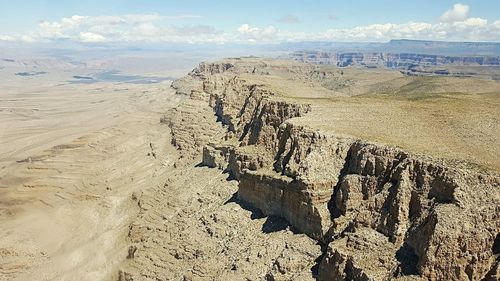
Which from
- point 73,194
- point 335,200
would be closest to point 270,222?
point 335,200

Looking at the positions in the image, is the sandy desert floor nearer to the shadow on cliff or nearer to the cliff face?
the shadow on cliff

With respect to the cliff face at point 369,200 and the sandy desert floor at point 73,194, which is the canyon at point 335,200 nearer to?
the cliff face at point 369,200

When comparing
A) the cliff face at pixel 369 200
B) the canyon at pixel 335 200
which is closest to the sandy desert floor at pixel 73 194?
the canyon at pixel 335 200

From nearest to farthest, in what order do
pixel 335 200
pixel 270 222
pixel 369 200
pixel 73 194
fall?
pixel 369 200
pixel 335 200
pixel 270 222
pixel 73 194

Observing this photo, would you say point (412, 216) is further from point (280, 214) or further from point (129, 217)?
point (129, 217)

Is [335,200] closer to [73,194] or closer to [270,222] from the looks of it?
[270,222]
